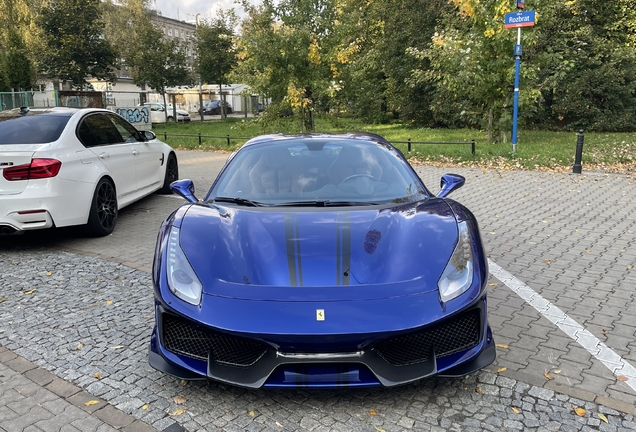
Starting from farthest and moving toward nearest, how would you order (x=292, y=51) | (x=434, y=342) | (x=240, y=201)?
(x=292, y=51) → (x=240, y=201) → (x=434, y=342)

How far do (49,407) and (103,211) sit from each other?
403 cm

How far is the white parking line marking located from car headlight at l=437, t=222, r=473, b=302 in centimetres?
122

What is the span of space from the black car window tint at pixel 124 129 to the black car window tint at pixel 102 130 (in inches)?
5.0

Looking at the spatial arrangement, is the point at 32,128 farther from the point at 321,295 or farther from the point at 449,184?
the point at 321,295

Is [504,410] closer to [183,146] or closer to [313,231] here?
[313,231]

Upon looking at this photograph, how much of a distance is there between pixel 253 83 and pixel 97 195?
11.2 metres

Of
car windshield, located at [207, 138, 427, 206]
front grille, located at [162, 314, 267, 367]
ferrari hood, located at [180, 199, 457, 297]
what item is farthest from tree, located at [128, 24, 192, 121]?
front grille, located at [162, 314, 267, 367]

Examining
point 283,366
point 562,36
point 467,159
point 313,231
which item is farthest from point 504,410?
point 562,36

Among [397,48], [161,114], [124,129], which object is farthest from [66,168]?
[161,114]

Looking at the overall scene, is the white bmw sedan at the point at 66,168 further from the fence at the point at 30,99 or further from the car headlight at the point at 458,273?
the fence at the point at 30,99

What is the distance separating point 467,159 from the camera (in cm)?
1316

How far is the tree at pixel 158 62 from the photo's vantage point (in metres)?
→ 34.9

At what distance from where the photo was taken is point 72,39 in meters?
31.4

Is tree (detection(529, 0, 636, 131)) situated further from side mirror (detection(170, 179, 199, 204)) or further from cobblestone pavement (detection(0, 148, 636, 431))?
side mirror (detection(170, 179, 199, 204))
